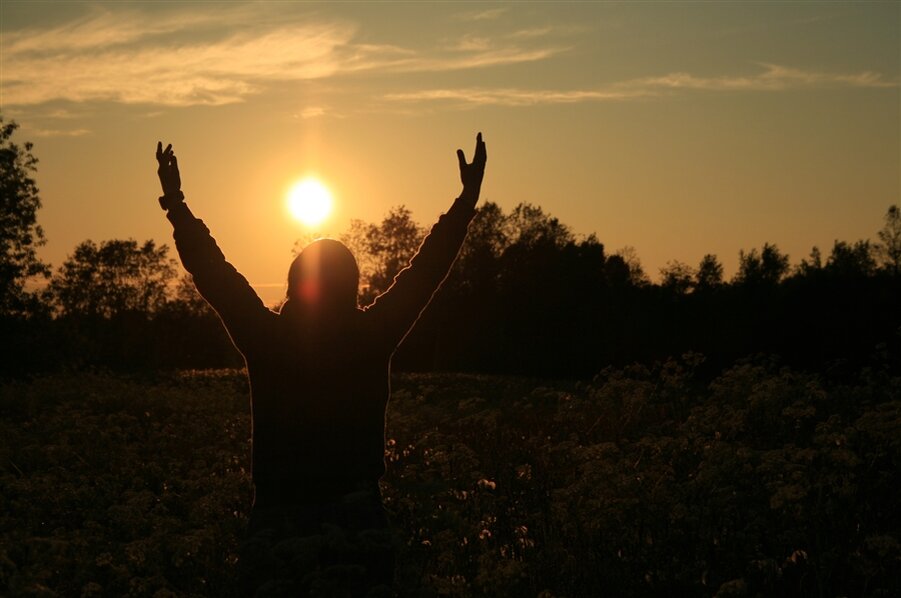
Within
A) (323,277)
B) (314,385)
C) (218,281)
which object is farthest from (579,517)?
(218,281)

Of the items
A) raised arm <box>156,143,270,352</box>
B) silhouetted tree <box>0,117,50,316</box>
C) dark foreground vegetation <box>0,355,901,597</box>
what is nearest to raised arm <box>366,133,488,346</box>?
raised arm <box>156,143,270,352</box>

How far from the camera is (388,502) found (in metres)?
8.95

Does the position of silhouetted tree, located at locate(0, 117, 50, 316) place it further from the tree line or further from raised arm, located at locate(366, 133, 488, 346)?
raised arm, located at locate(366, 133, 488, 346)

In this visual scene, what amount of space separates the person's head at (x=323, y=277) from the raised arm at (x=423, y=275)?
0.52 ft

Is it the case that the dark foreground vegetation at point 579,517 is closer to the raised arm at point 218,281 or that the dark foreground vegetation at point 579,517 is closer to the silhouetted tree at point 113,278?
the raised arm at point 218,281

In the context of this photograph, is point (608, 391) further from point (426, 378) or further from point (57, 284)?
point (57, 284)

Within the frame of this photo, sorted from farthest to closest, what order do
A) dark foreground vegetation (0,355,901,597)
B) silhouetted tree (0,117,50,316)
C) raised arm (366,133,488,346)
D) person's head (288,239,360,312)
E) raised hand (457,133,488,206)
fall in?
silhouetted tree (0,117,50,316), dark foreground vegetation (0,355,901,597), raised hand (457,133,488,206), raised arm (366,133,488,346), person's head (288,239,360,312)

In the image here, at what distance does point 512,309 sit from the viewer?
64688 millimetres

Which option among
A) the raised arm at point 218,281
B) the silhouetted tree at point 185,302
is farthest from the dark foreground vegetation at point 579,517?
the silhouetted tree at point 185,302

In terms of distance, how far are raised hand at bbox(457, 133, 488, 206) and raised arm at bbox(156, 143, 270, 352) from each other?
1.26 m

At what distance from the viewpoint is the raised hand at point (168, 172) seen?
5478mm

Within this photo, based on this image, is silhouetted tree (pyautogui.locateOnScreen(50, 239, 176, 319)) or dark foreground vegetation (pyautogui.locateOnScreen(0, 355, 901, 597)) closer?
dark foreground vegetation (pyautogui.locateOnScreen(0, 355, 901, 597))

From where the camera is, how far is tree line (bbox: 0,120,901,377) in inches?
1596

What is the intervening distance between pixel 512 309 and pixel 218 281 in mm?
59767
